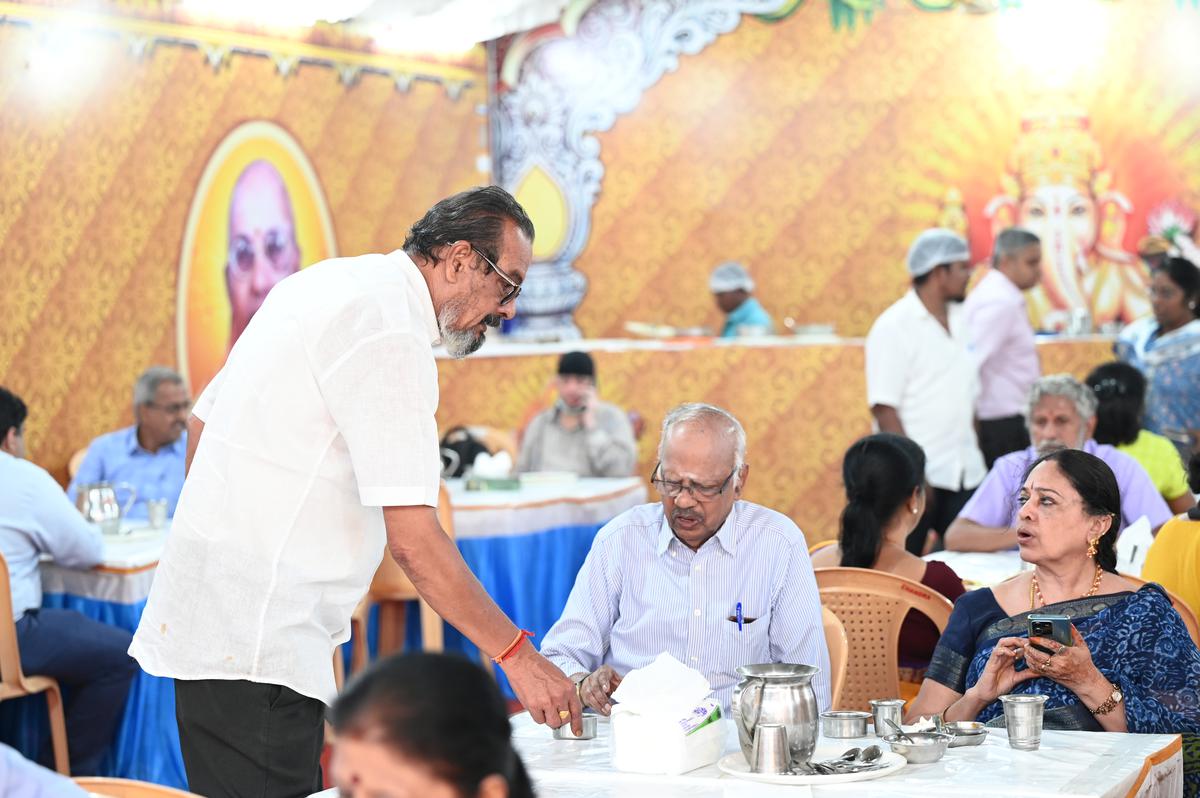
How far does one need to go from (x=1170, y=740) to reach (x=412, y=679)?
1614 mm

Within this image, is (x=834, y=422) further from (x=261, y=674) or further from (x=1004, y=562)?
(x=261, y=674)

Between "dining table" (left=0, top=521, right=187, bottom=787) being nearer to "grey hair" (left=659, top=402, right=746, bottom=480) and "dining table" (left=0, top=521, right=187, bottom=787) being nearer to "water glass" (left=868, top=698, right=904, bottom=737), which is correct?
"grey hair" (left=659, top=402, right=746, bottom=480)

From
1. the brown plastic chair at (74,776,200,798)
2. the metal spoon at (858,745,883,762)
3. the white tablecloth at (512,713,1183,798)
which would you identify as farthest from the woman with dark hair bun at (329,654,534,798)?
the metal spoon at (858,745,883,762)

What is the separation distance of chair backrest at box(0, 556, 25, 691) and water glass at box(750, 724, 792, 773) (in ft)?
8.88

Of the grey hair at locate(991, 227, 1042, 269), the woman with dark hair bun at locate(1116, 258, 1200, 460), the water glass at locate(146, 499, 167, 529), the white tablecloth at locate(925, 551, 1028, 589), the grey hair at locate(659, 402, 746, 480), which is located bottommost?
the white tablecloth at locate(925, 551, 1028, 589)

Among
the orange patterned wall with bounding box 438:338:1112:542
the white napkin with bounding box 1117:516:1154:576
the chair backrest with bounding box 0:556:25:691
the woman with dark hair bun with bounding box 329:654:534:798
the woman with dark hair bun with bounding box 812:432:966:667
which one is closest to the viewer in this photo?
the woman with dark hair bun with bounding box 329:654:534:798

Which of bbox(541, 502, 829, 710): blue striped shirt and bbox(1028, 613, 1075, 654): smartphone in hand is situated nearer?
bbox(1028, 613, 1075, 654): smartphone in hand

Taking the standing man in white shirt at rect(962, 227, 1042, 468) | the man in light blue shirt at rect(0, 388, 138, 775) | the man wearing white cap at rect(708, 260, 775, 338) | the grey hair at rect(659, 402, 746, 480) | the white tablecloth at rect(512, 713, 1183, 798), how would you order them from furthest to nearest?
1. the man wearing white cap at rect(708, 260, 775, 338)
2. the standing man in white shirt at rect(962, 227, 1042, 468)
3. the man in light blue shirt at rect(0, 388, 138, 775)
4. the grey hair at rect(659, 402, 746, 480)
5. the white tablecloth at rect(512, 713, 1183, 798)

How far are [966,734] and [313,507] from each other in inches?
43.2

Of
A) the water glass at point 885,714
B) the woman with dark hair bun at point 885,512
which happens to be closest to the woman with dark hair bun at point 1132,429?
the woman with dark hair bun at point 885,512

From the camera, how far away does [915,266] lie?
20.0 feet

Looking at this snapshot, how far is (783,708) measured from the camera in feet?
7.59

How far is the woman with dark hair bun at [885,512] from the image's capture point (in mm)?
3705

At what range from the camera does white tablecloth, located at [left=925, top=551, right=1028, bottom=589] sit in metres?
4.03
